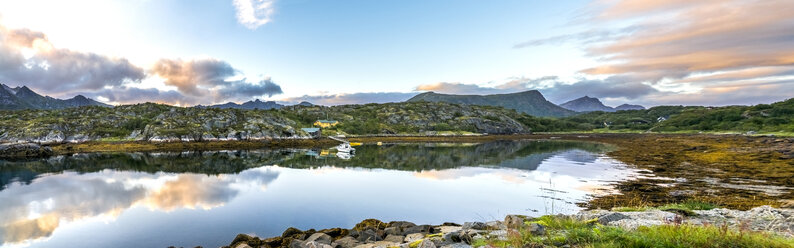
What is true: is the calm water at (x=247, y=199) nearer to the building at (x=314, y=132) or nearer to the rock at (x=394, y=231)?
the rock at (x=394, y=231)

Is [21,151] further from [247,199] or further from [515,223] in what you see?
[515,223]

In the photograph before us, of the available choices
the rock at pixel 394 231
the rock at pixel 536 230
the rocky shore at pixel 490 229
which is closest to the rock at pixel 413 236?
the rocky shore at pixel 490 229

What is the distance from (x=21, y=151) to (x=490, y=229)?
105 meters

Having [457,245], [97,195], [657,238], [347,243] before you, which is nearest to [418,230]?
[347,243]

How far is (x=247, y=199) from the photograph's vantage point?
29.9 metres

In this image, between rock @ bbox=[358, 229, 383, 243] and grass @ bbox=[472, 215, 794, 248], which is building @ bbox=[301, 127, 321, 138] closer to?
rock @ bbox=[358, 229, 383, 243]

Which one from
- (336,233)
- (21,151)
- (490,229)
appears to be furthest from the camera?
(21,151)

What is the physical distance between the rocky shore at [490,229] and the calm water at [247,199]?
3.41m

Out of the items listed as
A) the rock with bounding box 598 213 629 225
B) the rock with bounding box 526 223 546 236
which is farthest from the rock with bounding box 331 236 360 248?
the rock with bounding box 598 213 629 225

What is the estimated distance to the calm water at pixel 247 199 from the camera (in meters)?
20.8

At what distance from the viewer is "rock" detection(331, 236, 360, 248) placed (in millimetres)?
15234

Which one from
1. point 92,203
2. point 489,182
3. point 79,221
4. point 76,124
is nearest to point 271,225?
point 79,221

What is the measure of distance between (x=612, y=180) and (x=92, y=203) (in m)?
50.0

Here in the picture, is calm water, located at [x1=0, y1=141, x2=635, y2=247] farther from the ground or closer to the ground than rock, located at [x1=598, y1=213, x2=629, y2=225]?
closer to the ground
